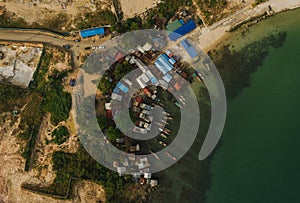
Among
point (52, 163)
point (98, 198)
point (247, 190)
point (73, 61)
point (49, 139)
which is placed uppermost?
point (73, 61)

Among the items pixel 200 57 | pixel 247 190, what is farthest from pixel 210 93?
pixel 247 190

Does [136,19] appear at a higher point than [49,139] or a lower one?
higher

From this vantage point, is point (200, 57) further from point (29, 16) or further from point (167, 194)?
point (29, 16)

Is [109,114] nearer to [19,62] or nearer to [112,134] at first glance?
[112,134]

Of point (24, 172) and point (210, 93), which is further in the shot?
point (210, 93)

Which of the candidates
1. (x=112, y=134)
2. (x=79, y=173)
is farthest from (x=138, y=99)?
(x=79, y=173)
